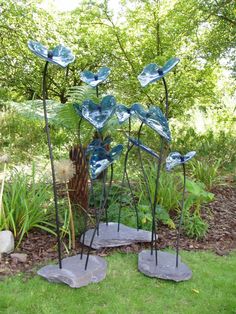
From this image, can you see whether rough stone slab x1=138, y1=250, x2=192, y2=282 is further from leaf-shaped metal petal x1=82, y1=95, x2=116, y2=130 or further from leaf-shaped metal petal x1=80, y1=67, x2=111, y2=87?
leaf-shaped metal petal x1=80, y1=67, x2=111, y2=87

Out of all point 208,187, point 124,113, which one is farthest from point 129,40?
point 124,113

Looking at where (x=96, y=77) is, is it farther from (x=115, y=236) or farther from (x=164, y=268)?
(x=164, y=268)

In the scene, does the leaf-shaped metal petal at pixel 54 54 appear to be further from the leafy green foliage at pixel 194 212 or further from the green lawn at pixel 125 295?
the leafy green foliage at pixel 194 212

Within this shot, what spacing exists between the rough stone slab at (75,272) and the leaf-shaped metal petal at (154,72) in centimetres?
146

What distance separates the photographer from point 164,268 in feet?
9.14

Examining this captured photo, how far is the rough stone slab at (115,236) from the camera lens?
3.12 m

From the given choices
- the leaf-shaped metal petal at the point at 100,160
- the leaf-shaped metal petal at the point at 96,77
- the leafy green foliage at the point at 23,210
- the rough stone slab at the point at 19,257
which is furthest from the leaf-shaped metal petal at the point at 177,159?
the rough stone slab at the point at 19,257

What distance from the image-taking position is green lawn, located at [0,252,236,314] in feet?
7.55

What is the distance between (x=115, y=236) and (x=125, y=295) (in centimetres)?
75

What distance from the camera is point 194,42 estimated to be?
6.97 m

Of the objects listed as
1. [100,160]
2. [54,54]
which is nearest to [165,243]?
[100,160]

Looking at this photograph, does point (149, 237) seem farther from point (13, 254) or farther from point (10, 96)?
point (10, 96)

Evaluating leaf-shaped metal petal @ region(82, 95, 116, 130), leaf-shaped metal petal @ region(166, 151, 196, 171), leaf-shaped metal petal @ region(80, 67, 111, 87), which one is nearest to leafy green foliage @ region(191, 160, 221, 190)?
leaf-shaped metal petal @ region(166, 151, 196, 171)

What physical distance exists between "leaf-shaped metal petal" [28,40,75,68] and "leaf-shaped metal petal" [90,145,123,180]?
71 centimetres
